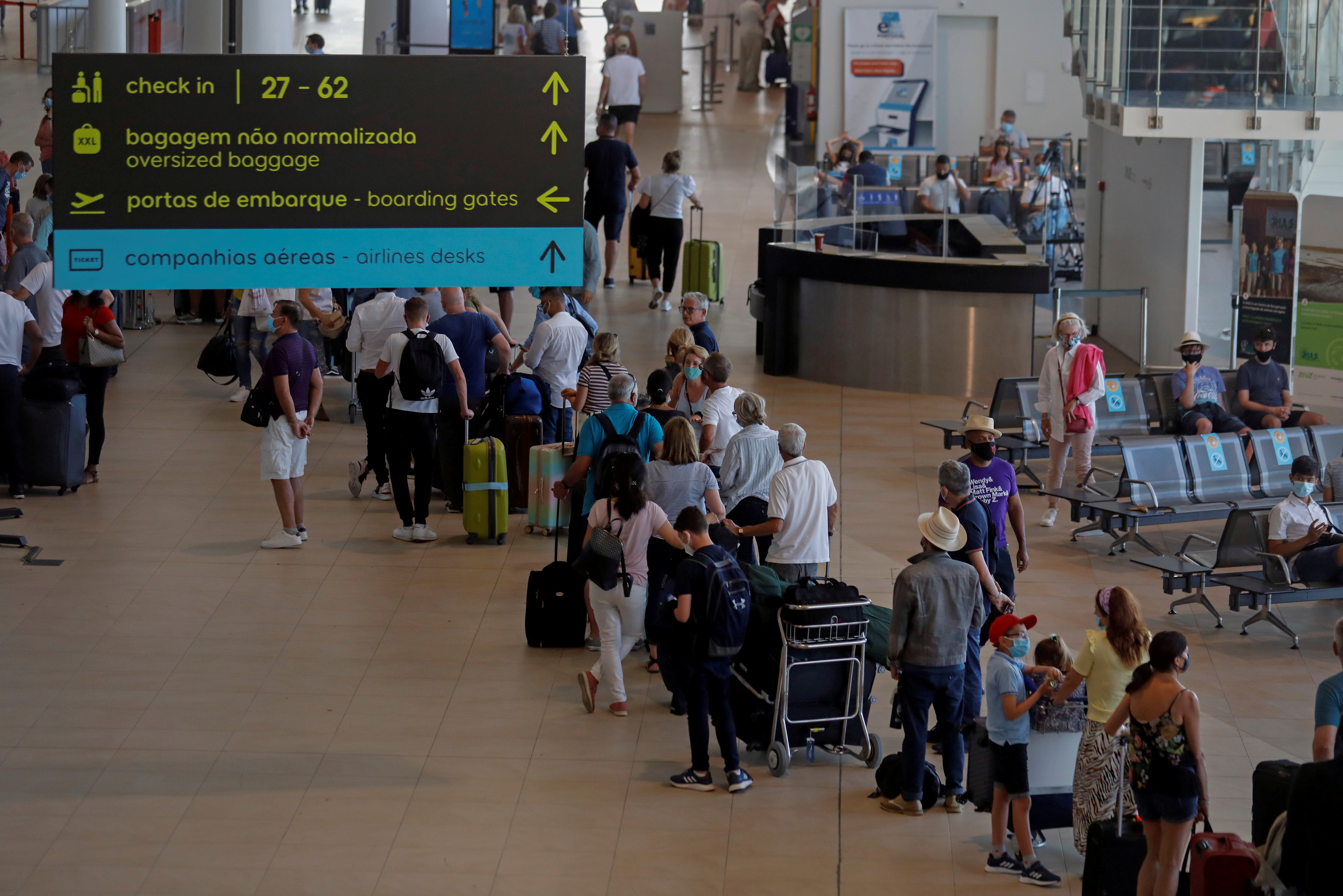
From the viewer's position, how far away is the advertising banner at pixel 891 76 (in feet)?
92.1

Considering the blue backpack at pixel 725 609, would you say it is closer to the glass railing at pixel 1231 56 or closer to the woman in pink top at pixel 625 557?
the woman in pink top at pixel 625 557

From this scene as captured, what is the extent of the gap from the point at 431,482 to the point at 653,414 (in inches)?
109

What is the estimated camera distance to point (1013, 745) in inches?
A: 277

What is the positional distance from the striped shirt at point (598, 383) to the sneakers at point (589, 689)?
259 cm

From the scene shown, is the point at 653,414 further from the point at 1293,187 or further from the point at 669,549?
the point at 1293,187

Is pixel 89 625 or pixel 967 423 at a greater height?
pixel 967 423

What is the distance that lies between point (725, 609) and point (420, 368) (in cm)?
437

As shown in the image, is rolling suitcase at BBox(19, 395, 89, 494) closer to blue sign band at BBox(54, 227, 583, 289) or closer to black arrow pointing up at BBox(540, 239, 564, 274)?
blue sign band at BBox(54, 227, 583, 289)

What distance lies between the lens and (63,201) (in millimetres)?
7543

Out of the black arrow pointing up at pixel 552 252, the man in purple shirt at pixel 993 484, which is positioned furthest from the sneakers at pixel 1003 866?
the black arrow pointing up at pixel 552 252

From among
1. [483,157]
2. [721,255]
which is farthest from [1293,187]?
[483,157]

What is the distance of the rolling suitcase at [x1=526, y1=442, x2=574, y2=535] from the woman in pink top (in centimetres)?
249

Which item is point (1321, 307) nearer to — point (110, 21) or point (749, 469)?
point (749, 469)

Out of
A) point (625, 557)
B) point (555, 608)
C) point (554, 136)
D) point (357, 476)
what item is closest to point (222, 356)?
point (357, 476)
